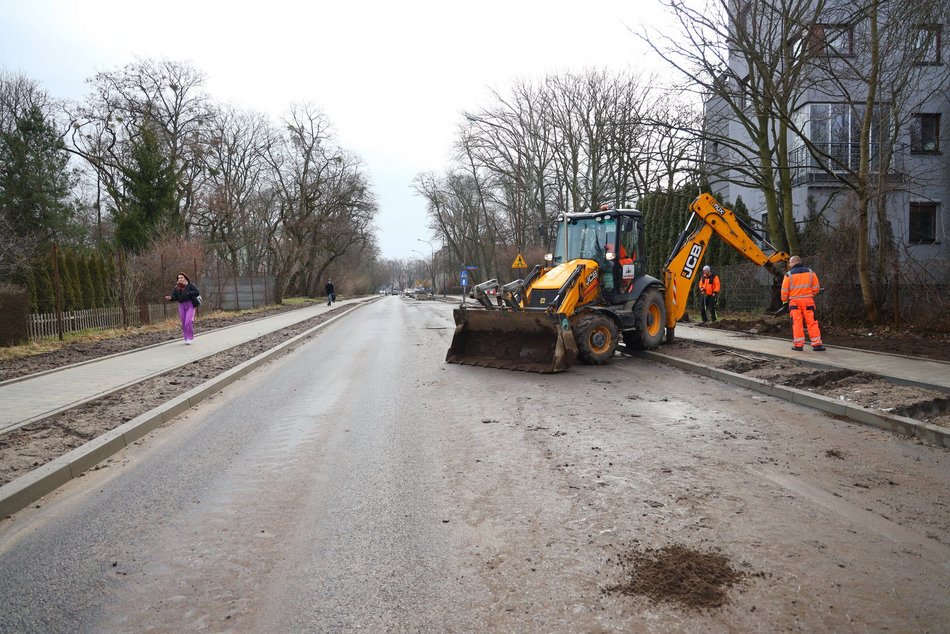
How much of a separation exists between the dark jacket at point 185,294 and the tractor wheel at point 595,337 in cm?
993

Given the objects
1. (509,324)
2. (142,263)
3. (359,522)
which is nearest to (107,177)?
(142,263)

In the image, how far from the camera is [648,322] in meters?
12.4

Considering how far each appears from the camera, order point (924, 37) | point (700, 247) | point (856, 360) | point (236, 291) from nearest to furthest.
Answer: point (856, 360), point (924, 37), point (700, 247), point (236, 291)

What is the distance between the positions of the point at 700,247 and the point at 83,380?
1159 centimetres

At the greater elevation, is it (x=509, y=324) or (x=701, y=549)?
(x=509, y=324)

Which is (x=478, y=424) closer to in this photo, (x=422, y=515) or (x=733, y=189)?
(x=422, y=515)

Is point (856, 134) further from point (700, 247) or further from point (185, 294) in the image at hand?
point (185, 294)

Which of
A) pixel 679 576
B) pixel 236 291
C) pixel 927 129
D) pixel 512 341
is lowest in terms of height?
pixel 679 576

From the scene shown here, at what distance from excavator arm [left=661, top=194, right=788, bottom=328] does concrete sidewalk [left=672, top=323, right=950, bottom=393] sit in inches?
49.1

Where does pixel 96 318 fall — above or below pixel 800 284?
below

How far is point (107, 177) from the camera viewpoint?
3569 centimetres

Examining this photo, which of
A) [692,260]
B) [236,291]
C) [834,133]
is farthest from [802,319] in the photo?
[236,291]

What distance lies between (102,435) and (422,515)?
3.86 meters

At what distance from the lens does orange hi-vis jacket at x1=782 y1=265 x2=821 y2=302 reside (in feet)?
34.6
